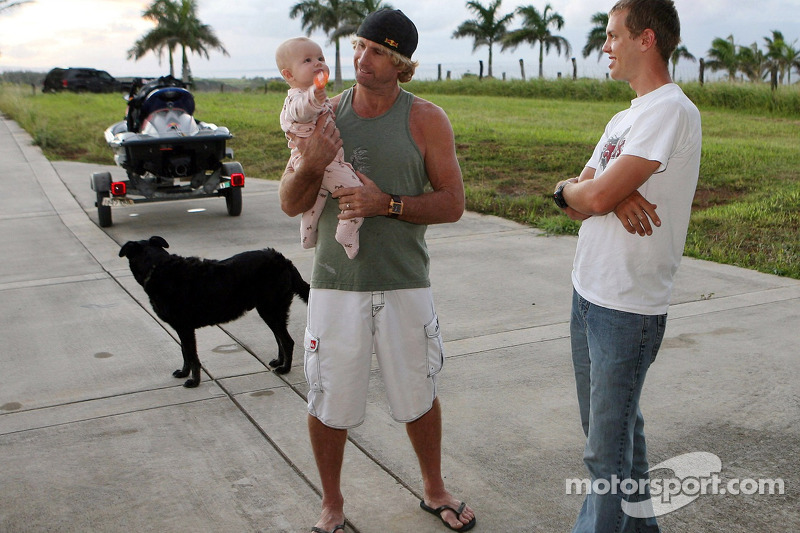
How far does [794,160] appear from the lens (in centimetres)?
1223

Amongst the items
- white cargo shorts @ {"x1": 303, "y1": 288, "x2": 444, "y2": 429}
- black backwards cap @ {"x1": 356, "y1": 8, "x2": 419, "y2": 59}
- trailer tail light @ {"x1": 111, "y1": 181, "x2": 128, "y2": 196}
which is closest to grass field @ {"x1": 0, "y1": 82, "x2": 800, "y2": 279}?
trailer tail light @ {"x1": 111, "y1": 181, "x2": 128, "y2": 196}

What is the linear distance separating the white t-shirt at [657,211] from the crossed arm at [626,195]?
3 centimetres

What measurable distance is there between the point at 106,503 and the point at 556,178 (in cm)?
906

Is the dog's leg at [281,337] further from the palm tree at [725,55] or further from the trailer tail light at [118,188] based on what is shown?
the palm tree at [725,55]

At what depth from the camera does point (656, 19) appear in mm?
2385

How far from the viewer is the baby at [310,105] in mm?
2682

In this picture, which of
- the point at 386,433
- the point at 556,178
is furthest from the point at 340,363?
the point at 556,178

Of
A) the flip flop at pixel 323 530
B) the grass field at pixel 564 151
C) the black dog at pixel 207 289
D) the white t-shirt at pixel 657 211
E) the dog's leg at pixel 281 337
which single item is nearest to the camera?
the white t-shirt at pixel 657 211

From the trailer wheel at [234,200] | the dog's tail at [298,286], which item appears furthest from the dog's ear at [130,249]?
the trailer wheel at [234,200]

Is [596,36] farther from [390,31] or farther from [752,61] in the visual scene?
[390,31]

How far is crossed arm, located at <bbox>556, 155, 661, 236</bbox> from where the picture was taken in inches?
92.7

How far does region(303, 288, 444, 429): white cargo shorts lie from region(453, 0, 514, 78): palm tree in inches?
2064

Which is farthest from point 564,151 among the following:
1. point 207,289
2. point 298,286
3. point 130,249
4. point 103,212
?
point 130,249

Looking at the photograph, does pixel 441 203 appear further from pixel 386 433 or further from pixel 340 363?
pixel 386 433
